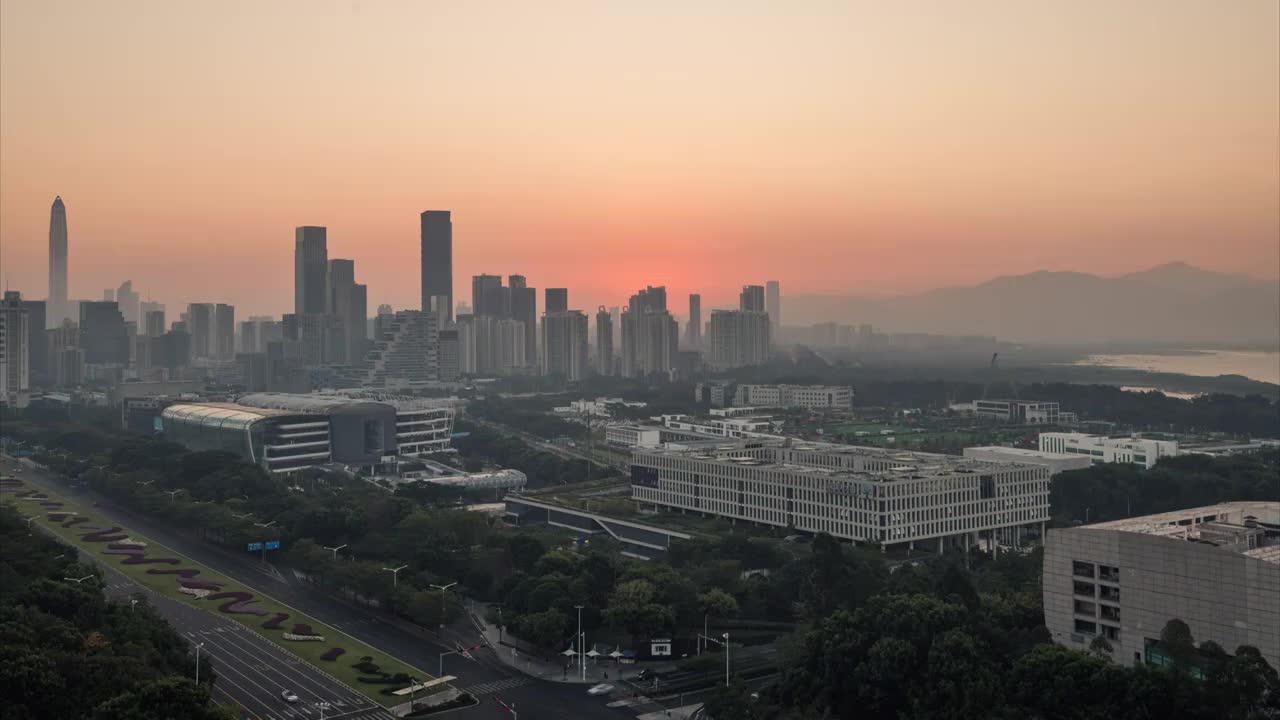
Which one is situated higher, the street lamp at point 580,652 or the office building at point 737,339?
the office building at point 737,339

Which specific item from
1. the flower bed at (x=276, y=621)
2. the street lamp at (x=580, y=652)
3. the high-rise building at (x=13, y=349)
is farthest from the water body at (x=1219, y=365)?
the flower bed at (x=276, y=621)

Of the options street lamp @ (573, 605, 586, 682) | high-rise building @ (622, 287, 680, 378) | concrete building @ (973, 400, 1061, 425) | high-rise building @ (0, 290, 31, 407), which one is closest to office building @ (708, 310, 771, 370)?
high-rise building @ (622, 287, 680, 378)

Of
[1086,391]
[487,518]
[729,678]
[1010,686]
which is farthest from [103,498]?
[1086,391]

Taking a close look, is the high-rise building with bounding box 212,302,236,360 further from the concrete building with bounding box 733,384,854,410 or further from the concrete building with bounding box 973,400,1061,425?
the concrete building with bounding box 973,400,1061,425

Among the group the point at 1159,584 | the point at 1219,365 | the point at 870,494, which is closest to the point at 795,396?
the point at 870,494

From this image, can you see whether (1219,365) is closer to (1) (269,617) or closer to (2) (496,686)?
(1) (269,617)

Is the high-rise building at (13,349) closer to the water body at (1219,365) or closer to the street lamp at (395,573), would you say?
the street lamp at (395,573)
